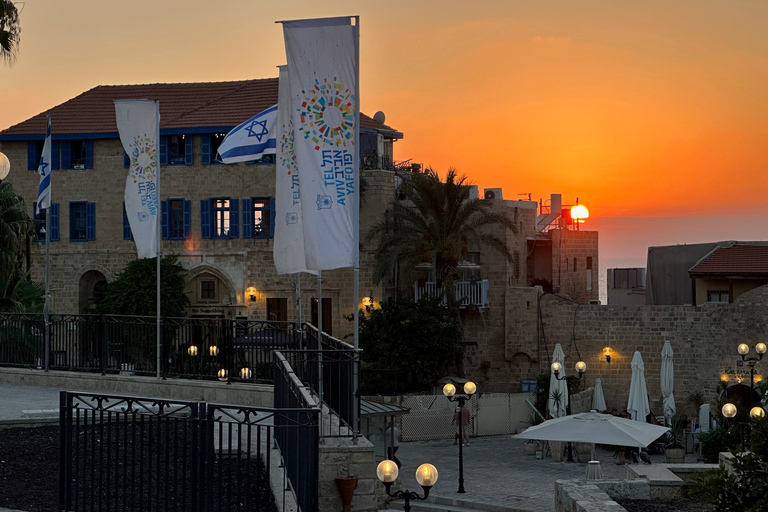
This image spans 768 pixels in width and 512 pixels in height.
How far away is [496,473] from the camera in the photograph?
2448 cm

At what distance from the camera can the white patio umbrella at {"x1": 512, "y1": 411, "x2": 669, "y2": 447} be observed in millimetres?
18453

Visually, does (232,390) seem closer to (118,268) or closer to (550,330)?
(550,330)

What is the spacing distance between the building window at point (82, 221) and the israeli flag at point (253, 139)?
75.3ft

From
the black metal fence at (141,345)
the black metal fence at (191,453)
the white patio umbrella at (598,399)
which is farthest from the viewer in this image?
the white patio umbrella at (598,399)

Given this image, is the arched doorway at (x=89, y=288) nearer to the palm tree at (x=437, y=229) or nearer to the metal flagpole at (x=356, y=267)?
the palm tree at (x=437, y=229)

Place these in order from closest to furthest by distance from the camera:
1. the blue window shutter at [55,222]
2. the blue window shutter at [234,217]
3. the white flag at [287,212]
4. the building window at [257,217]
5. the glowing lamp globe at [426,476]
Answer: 1. the glowing lamp globe at [426,476]
2. the white flag at [287,212]
3. the building window at [257,217]
4. the blue window shutter at [234,217]
5. the blue window shutter at [55,222]

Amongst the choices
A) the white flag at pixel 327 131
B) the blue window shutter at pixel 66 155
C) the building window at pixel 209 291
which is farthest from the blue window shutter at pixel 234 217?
the white flag at pixel 327 131

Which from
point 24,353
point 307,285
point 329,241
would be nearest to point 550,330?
point 307,285

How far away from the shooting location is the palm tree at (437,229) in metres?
34.7

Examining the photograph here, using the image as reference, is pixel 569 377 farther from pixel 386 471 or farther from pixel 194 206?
pixel 194 206

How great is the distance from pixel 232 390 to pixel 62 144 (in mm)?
28749

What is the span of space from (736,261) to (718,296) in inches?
53.9

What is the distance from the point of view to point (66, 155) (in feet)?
137

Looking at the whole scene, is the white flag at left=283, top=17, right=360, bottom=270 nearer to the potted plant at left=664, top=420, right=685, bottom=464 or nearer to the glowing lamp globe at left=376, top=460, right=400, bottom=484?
the glowing lamp globe at left=376, top=460, right=400, bottom=484
